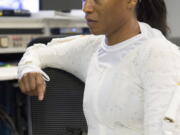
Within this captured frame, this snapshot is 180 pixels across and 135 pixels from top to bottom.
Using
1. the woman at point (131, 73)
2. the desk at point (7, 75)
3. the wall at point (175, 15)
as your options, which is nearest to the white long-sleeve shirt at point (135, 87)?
the woman at point (131, 73)

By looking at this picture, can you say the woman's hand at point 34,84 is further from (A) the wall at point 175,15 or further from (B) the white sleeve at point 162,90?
(A) the wall at point 175,15

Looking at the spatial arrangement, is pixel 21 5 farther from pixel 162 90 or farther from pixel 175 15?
pixel 162 90

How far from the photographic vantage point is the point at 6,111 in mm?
2080

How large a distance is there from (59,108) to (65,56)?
0.18 m

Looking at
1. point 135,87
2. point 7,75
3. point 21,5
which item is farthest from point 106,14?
point 21,5

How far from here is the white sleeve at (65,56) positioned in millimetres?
1163

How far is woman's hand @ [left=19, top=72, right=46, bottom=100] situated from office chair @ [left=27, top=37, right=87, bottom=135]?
0.07m

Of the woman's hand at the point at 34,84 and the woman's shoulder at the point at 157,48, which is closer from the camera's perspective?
the woman's shoulder at the point at 157,48

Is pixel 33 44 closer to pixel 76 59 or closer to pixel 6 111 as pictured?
pixel 76 59

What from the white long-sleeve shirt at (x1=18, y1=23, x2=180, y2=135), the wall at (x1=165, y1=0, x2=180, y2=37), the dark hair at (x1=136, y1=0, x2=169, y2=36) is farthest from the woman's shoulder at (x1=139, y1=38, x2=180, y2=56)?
the wall at (x1=165, y1=0, x2=180, y2=37)

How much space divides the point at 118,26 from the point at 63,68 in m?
0.35

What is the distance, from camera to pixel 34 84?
1.11 m

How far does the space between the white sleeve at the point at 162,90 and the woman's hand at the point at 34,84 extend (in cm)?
40

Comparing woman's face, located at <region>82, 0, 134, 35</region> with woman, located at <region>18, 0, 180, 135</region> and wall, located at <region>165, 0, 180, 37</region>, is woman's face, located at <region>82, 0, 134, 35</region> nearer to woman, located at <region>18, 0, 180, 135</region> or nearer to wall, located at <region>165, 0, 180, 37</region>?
woman, located at <region>18, 0, 180, 135</region>
